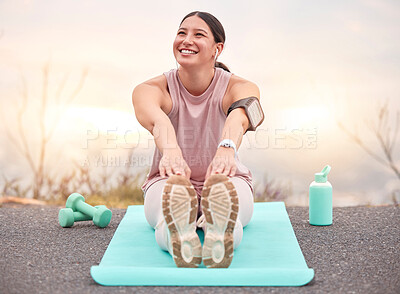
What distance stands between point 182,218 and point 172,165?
9.4 inches

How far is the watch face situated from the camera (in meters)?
2.25

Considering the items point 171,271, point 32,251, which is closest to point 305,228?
point 171,271

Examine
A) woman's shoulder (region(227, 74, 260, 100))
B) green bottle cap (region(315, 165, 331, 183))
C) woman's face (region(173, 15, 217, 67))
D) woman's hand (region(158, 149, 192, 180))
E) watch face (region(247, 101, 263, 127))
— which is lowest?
green bottle cap (region(315, 165, 331, 183))

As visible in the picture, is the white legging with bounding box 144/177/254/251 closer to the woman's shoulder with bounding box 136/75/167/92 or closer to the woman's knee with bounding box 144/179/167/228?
the woman's knee with bounding box 144/179/167/228

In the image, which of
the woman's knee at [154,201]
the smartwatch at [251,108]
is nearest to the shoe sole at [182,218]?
the woman's knee at [154,201]

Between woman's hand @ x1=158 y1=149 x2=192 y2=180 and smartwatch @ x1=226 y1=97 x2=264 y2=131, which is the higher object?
smartwatch @ x1=226 y1=97 x2=264 y2=131

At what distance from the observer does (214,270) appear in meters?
1.82

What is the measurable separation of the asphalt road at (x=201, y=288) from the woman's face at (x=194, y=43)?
3.15ft

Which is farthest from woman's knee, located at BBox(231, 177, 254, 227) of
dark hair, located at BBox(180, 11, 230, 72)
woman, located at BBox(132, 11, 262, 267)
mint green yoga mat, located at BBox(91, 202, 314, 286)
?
dark hair, located at BBox(180, 11, 230, 72)

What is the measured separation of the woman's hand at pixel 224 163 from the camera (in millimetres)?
1944

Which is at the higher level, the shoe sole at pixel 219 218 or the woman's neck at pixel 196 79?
the woman's neck at pixel 196 79

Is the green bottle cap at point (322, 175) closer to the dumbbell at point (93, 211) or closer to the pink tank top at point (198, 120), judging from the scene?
the pink tank top at point (198, 120)

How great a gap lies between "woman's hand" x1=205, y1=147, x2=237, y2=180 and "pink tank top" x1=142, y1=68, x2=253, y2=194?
1.36 ft

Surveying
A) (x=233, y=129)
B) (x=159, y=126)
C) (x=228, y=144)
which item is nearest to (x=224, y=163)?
(x=228, y=144)
